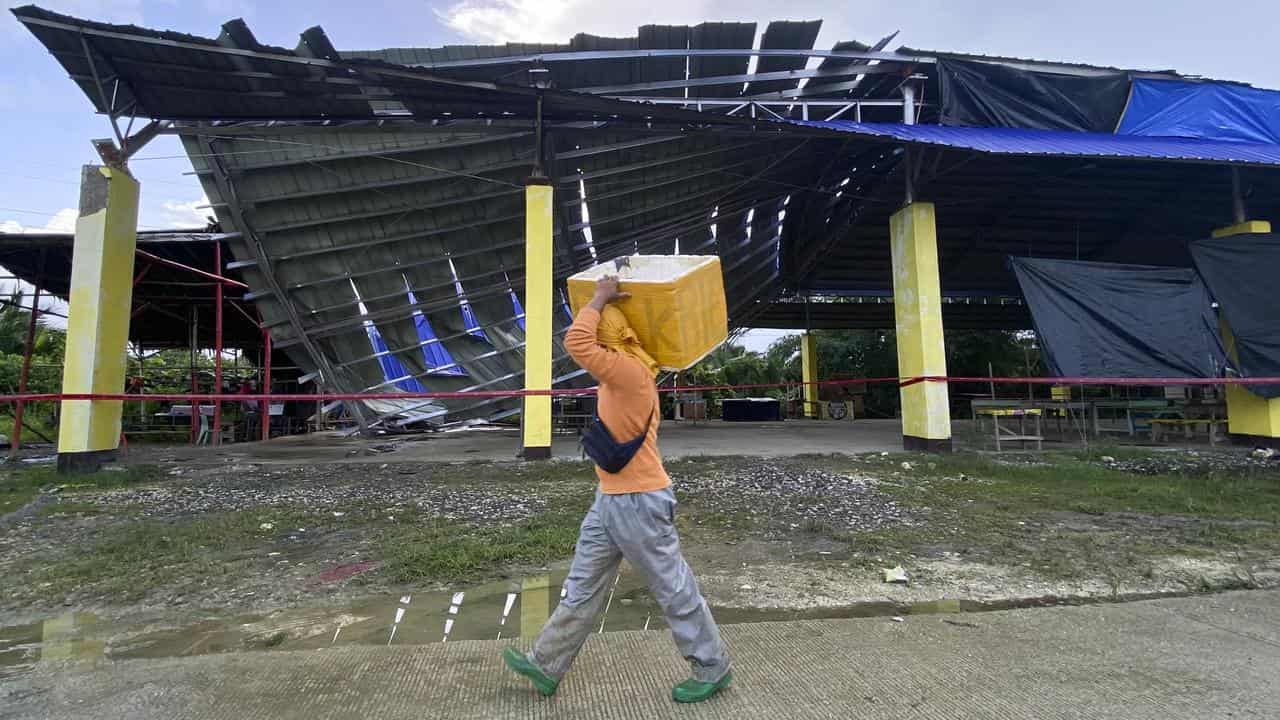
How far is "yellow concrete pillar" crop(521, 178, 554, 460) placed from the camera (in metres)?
8.97

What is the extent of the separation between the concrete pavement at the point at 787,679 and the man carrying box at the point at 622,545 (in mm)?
142

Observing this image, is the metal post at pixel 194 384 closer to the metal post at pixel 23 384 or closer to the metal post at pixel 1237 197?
the metal post at pixel 23 384

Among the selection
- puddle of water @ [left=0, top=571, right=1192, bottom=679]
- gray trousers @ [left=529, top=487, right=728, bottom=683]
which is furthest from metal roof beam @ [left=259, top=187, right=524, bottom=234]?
gray trousers @ [left=529, top=487, right=728, bottom=683]

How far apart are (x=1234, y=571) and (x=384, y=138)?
1198 cm

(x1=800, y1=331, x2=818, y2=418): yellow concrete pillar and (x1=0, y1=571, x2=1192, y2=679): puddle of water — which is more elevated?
(x1=800, y1=331, x2=818, y2=418): yellow concrete pillar

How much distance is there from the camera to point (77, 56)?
316 inches

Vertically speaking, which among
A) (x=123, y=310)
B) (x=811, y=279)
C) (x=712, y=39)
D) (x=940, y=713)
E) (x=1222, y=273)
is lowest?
(x=940, y=713)

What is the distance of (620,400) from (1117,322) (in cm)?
1102

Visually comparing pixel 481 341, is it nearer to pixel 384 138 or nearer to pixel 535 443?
pixel 384 138

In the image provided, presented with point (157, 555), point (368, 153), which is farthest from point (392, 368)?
point (157, 555)

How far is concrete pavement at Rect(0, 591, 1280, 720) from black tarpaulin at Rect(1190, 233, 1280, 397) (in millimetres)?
10443

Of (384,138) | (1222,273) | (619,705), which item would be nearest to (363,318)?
(384,138)

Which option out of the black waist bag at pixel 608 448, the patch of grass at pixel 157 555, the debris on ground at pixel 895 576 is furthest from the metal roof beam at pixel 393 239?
the black waist bag at pixel 608 448

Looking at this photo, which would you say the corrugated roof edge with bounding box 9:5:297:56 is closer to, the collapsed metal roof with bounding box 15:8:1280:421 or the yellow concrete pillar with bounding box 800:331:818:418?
the collapsed metal roof with bounding box 15:8:1280:421
